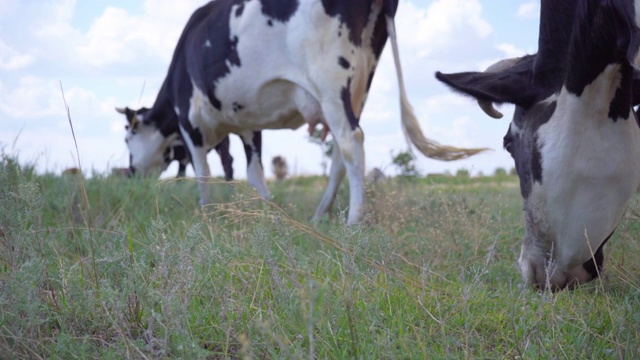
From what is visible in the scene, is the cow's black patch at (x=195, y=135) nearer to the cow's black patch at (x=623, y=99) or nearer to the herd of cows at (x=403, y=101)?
the herd of cows at (x=403, y=101)

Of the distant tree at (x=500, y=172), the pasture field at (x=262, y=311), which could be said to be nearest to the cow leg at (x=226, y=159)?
the pasture field at (x=262, y=311)

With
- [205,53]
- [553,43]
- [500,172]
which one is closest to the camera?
[553,43]

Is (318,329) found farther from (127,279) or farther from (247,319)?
(127,279)

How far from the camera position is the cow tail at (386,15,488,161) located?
628 cm

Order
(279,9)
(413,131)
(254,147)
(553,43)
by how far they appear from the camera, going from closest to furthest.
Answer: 1. (553,43)
2. (279,9)
3. (413,131)
4. (254,147)

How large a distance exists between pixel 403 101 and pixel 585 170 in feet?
11.1

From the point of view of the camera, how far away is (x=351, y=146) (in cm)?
612

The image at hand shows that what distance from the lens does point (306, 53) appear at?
6.11 m

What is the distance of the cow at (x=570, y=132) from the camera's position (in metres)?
3.22

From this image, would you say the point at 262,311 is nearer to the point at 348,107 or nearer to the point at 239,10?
the point at 348,107

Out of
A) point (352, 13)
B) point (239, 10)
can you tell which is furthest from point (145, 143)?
point (352, 13)

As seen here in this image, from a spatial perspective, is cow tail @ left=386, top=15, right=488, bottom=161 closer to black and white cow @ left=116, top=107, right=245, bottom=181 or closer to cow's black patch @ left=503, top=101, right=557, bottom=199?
cow's black patch @ left=503, top=101, right=557, bottom=199

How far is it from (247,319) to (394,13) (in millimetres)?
4147

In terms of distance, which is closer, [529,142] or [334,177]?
[529,142]
